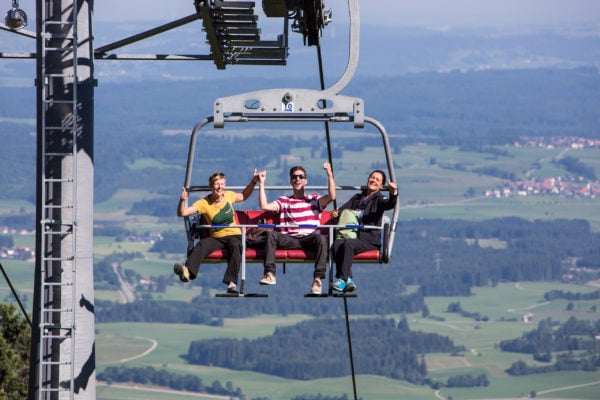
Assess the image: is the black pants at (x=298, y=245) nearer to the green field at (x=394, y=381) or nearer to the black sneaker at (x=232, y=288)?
the black sneaker at (x=232, y=288)

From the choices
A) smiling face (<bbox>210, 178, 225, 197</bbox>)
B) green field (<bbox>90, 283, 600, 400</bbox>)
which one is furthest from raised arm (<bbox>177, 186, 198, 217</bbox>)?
green field (<bbox>90, 283, 600, 400</bbox>)

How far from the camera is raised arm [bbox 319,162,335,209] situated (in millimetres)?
14291

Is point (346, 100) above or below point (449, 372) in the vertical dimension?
above

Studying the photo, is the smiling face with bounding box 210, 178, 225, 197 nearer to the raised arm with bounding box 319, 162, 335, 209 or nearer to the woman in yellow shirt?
the woman in yellow shirt

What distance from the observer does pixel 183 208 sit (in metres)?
14.1

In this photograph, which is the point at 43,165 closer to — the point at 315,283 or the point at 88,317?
the point at 88,317

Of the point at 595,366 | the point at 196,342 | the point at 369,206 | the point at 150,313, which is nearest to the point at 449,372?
the point at 595,366

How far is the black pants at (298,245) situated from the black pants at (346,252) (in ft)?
0.34

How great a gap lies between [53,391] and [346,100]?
3.31 meters

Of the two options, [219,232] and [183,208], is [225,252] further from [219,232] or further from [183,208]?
[183,208]

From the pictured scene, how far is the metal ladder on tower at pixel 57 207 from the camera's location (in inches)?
523

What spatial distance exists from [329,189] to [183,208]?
4.11 ft

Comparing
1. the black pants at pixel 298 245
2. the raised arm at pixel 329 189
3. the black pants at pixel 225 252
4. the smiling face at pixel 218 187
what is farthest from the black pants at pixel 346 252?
the smiling face at pixel 218 187

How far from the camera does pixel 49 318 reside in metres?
13.5
